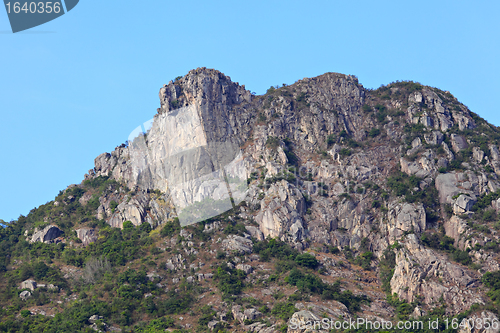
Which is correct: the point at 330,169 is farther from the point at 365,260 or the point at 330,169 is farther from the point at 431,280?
the point at 431,280

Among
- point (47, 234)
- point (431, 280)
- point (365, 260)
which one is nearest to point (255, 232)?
point (365, 260)

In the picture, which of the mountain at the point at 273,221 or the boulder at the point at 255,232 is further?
the boulder at the point at 255,232

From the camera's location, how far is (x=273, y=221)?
106438 millimetres

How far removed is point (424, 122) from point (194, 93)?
47080 millimetres

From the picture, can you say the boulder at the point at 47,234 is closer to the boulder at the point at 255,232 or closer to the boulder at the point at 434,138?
the boulder at the point at 255,232

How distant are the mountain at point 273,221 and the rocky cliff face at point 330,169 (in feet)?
0.97

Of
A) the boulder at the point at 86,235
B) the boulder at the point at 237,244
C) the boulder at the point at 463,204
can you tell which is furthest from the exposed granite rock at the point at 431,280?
the boulder at the point at 86,235

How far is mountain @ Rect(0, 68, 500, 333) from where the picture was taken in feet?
294

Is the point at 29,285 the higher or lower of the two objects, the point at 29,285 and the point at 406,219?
the higher

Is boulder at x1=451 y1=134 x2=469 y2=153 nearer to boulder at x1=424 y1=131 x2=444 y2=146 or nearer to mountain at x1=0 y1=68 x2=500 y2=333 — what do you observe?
mountain at x1=0 y1=68 x2=500 y2=333

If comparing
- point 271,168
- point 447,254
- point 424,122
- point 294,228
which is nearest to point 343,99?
point 424,122

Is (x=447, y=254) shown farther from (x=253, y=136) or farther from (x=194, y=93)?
(x=194, y=93)

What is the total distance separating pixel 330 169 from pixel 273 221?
57.8ft

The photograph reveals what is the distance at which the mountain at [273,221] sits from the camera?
89.8 metres
